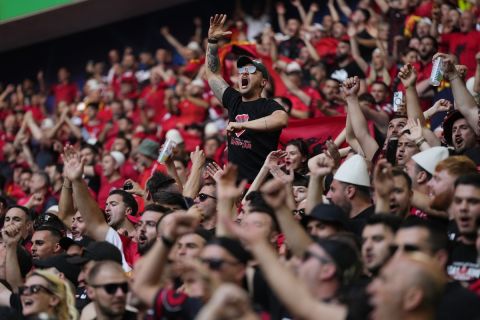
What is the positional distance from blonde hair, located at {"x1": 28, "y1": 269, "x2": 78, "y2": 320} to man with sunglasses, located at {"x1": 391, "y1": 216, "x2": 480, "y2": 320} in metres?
2.13

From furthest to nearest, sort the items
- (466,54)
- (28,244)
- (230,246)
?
1. (466,54)
2. (28,244)
3. (230,246)

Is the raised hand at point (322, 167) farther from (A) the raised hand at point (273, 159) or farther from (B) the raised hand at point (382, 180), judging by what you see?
(A) the raised hand at point (273, 159)

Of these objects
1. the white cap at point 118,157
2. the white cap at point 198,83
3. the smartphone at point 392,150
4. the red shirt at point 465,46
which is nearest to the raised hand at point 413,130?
the smartphone at point 392,150

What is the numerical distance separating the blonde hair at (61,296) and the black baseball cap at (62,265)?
89cm

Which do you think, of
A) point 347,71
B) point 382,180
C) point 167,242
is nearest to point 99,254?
Answer: point 167,242

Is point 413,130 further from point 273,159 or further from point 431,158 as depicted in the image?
point 273,159

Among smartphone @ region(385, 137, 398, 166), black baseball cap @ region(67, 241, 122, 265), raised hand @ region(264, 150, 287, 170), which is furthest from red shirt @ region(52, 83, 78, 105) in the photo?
black baseball cap @ region(67, 241, 122, 265)

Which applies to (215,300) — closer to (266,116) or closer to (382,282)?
(382,282)

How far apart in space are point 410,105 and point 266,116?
1.12 metres

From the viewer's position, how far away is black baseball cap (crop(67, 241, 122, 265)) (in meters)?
6.89

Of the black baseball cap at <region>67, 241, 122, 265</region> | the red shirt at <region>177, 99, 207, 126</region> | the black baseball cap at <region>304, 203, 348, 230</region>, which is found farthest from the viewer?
the red shirt at <region>177, 99, 207, 126</region>

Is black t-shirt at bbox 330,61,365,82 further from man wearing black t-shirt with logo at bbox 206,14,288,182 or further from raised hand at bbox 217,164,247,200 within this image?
raised hand at bbox 217,164,247,200

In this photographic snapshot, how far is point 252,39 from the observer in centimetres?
1683

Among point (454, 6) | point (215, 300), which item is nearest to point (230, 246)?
point (215, 300)
